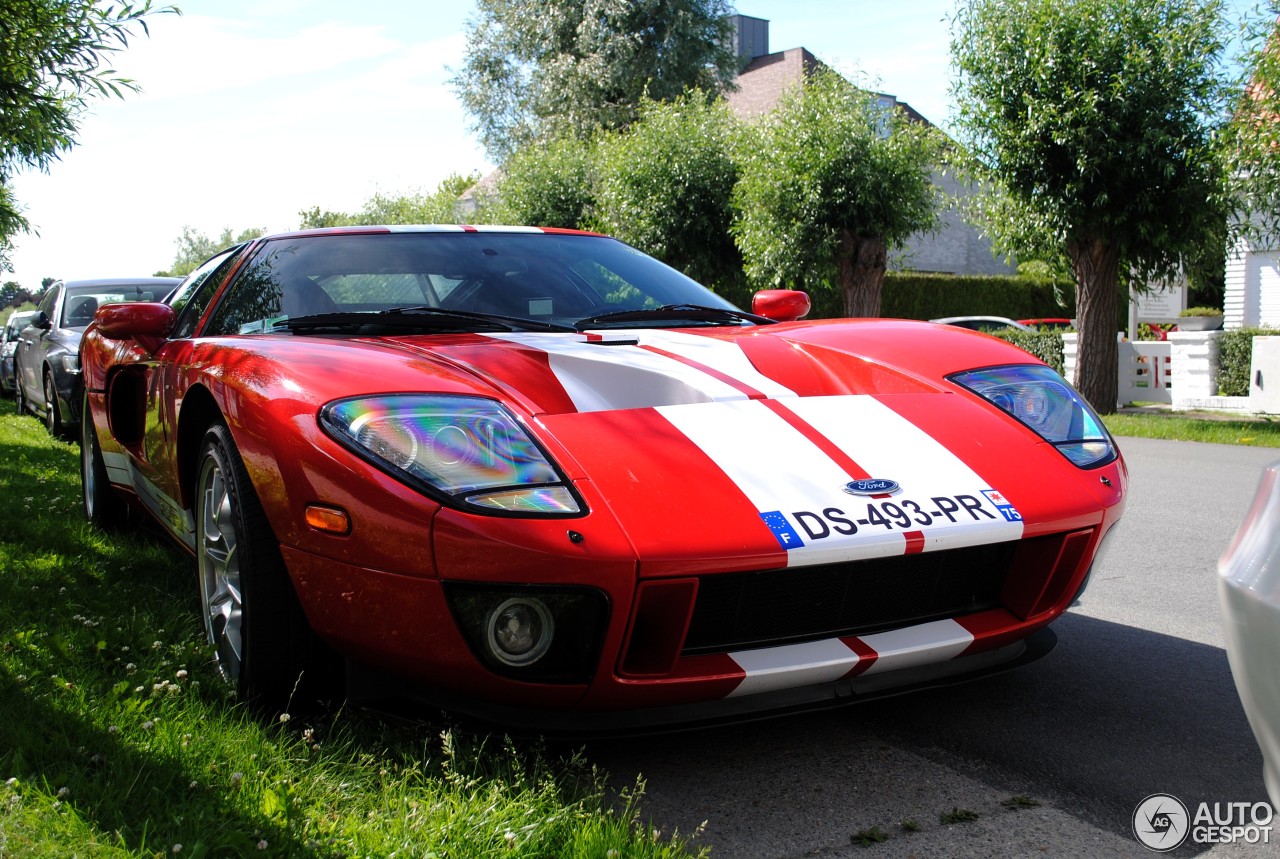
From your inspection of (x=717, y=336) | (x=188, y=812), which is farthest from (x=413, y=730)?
(x=717, y=336)

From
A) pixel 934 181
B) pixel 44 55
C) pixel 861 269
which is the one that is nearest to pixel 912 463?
pixel 44 55

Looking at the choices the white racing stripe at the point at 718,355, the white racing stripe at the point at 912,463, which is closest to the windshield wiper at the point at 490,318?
the white racing stripe at the point at 718,355

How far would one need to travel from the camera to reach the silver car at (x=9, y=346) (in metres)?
15.5

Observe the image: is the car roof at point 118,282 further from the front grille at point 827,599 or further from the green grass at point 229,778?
the front grille at point 827,599

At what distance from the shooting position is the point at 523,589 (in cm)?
230

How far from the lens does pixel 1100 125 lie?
12.6 metres

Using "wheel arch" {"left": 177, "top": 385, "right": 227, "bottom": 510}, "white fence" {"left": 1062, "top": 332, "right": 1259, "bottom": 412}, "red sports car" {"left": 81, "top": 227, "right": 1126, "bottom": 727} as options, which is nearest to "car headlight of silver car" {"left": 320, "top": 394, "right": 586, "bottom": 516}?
"red sports car" {"left": 81, "top": 227, "right": 1126, "bottom": 727}

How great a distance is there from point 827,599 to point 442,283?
178 centimetres

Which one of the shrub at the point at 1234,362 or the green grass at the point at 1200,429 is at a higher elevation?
the shrub at the point at 1234,362

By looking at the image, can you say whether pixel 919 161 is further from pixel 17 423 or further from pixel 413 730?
pixel 413 730

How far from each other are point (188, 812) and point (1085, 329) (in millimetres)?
13479

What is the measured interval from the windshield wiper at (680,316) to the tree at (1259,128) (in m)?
9.43

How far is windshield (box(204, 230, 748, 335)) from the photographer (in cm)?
354

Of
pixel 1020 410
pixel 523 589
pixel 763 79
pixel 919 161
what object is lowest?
pixel 523 589
